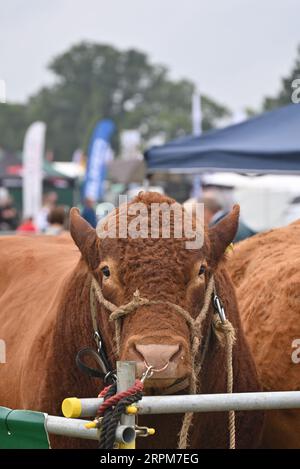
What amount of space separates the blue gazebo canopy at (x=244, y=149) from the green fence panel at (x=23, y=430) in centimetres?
321

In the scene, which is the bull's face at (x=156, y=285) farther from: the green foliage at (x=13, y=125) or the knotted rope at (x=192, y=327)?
the green foliage at (x=13, y=125)

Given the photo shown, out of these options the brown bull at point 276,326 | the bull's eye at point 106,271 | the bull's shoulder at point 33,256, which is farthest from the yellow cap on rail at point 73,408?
the bull's shoulder at point 33,256

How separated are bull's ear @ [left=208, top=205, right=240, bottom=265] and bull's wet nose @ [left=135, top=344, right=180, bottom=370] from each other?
61cm

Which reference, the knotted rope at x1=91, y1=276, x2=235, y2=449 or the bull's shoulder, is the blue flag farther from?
the knotted rope at x1=91, y1=276, x2=235, y2=449

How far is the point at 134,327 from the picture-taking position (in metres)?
3.05

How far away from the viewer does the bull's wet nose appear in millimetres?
2877

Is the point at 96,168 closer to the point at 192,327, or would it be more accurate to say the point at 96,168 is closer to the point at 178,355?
the point at 192,327

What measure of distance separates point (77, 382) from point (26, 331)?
0.77 m

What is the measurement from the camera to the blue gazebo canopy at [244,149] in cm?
606

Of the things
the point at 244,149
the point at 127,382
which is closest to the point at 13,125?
the point at 244,149

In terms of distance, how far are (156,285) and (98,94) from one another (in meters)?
81.1

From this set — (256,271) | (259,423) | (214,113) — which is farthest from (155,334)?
(214,113)

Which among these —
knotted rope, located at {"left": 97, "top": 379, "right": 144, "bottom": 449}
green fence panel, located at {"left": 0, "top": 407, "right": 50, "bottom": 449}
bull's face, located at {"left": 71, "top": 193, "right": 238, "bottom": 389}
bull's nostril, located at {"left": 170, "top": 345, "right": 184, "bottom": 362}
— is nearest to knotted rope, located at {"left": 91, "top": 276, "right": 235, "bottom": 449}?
bull's face, located at {"left": 71, "top": 193, "right": 238, "bottom": 389}

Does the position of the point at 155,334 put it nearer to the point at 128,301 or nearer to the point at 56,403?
the point at 128,301
